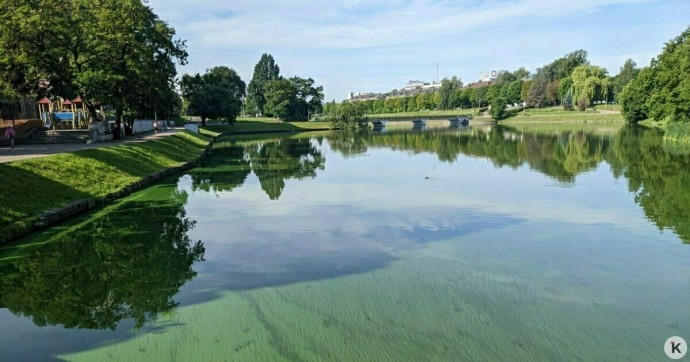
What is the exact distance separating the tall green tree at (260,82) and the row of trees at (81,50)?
267 ft

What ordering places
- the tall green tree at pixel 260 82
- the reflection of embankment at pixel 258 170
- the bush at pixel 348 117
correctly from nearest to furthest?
the reflection of embankment at pixel 258 170, the bush at pixel 348 117, the tall green tree at pixel 260 82

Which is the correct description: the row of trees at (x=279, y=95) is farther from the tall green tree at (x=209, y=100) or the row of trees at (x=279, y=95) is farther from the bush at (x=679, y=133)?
the bush at (x=679, y=133)

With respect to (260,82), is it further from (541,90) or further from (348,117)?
(541,90)

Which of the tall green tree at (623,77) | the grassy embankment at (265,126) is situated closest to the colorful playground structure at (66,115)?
the grassy embankment at (265,126)

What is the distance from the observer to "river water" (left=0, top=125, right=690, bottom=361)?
6.88 meters

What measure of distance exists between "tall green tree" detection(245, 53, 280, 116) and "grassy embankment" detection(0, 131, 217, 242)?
92.3 m

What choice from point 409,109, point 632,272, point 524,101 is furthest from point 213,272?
point 409,109

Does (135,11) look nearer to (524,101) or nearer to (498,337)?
(498,337)

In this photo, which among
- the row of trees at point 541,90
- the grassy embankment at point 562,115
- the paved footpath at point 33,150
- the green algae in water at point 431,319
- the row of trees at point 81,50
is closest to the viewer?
the green algae in water at point 431,319

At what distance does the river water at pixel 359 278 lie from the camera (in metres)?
6.88

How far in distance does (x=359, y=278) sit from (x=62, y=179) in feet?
43.0

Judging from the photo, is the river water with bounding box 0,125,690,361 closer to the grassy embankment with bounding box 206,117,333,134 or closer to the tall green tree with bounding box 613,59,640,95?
the grassy embankment with bounding box 206,117,333,134

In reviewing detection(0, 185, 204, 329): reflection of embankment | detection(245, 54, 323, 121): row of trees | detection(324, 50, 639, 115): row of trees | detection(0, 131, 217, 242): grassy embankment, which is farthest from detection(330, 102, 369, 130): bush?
detection(0, 185, 204, 329): reflection of embankment

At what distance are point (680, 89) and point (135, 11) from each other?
5167cm
